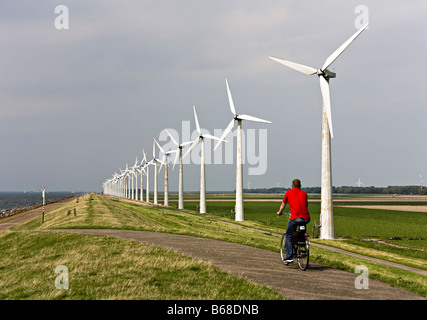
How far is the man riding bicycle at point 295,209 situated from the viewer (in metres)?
14.2

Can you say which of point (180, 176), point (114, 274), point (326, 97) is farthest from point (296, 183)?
point (180, 176)

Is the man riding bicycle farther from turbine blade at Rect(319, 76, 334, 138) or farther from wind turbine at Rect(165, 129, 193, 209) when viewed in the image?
wind turbine at Rect(165, 129, 193, 209)

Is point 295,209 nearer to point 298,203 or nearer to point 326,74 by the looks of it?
point 298,203

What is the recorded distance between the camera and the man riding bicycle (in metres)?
14.2

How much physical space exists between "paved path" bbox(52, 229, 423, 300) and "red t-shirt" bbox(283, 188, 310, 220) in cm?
194

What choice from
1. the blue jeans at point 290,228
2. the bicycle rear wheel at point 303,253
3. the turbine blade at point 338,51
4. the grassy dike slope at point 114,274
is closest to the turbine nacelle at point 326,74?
the turbine blade at point 338,51

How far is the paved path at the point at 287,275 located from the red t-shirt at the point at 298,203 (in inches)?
76.4

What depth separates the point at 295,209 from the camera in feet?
47.0

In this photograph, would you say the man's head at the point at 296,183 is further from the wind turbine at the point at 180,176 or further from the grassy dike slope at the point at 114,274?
the wind turbine at the point at 180,176

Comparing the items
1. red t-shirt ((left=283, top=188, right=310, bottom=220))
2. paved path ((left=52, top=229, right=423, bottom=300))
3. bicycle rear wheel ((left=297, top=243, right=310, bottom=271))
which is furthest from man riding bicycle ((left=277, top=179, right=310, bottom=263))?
paved path ((left=52, top=229, right=423, bottom=300))
